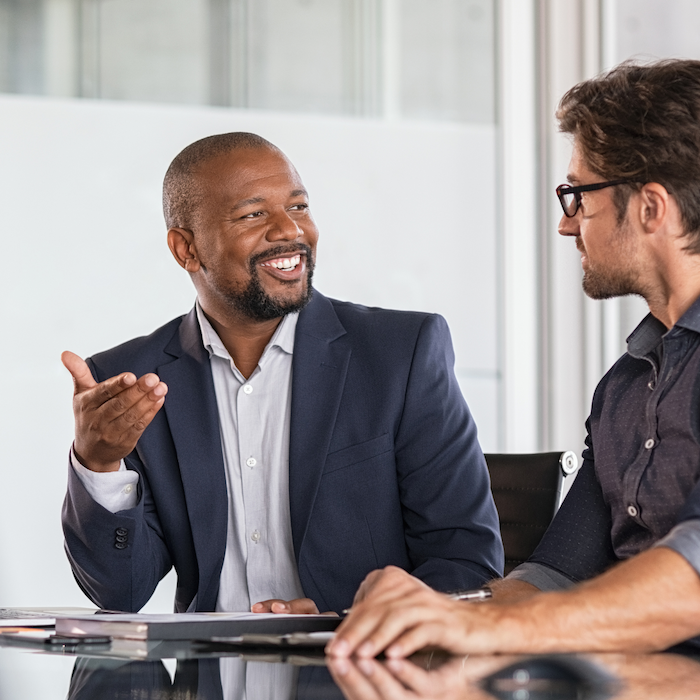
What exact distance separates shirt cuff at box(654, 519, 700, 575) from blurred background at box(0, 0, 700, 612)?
8.99ft

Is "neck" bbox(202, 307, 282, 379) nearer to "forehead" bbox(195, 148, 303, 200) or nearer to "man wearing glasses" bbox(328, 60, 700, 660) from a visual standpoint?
"forehead" bbox(195, 148, 303, 200)

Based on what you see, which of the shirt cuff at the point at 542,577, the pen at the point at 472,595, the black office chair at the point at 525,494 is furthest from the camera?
the black office chair at the point at 525,494

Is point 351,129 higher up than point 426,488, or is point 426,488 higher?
point 351,129

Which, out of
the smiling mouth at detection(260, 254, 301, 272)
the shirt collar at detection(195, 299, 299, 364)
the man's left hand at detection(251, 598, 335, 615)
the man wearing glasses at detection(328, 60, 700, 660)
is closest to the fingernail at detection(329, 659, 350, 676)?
the man wearing glasses at detection(328, 60, 700, 660)

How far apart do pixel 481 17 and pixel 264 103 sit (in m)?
0.99

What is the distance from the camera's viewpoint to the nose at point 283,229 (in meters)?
2.13

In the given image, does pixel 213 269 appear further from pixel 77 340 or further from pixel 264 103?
pixel 264 103

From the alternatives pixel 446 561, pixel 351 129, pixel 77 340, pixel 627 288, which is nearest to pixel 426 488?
pixel 446 561

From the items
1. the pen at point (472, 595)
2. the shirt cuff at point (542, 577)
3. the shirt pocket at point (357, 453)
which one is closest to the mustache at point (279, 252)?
the shirt pocket at point (357, 453)

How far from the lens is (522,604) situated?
1.07 meters

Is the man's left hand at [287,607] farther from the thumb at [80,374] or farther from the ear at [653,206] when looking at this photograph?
the ear at [653,206]

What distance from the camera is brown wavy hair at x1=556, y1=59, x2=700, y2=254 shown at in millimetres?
1415

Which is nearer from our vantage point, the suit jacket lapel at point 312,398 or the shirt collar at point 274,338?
the suit jacket lapel at point 312,398

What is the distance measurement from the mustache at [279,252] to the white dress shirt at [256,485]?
16 cm
